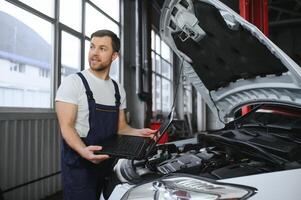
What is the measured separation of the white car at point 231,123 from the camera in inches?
40.8

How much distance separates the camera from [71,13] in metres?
4.18

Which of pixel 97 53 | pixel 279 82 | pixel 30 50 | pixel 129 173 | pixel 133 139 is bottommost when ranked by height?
pixel 129 173

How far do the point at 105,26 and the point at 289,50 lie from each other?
789 centimetres

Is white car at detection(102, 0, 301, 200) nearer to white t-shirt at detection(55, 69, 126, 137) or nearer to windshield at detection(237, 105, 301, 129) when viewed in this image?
windshield at detection(237, 105, 301, 129)

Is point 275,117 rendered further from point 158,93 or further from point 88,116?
point 158,93

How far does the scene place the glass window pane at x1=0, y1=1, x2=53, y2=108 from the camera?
295cm

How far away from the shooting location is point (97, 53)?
1572 millimetres

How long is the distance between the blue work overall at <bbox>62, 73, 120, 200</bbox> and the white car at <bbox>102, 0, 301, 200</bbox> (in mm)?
141

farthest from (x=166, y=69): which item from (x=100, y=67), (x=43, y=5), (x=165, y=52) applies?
(x=100, y=67)

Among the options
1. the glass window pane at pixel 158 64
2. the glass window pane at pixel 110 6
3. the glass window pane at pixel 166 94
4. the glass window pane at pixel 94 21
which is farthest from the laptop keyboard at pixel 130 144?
the glass window pane at pixel 166 94

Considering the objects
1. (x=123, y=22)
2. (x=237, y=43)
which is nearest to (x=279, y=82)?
(x=237, y=43)

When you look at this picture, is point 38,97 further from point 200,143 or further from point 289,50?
point 289,50

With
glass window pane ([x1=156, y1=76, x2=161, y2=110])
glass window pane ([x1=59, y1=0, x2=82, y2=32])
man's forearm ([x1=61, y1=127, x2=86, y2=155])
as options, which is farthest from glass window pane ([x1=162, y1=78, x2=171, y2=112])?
man's forearm ([x1=61, y1=127, x2=86, y2=155])

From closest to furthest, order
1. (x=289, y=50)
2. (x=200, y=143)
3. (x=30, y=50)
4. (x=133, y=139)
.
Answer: (x=133, y=139) < (x=200, y=143) < (x=30, y=50) < (x=289, y=50)
